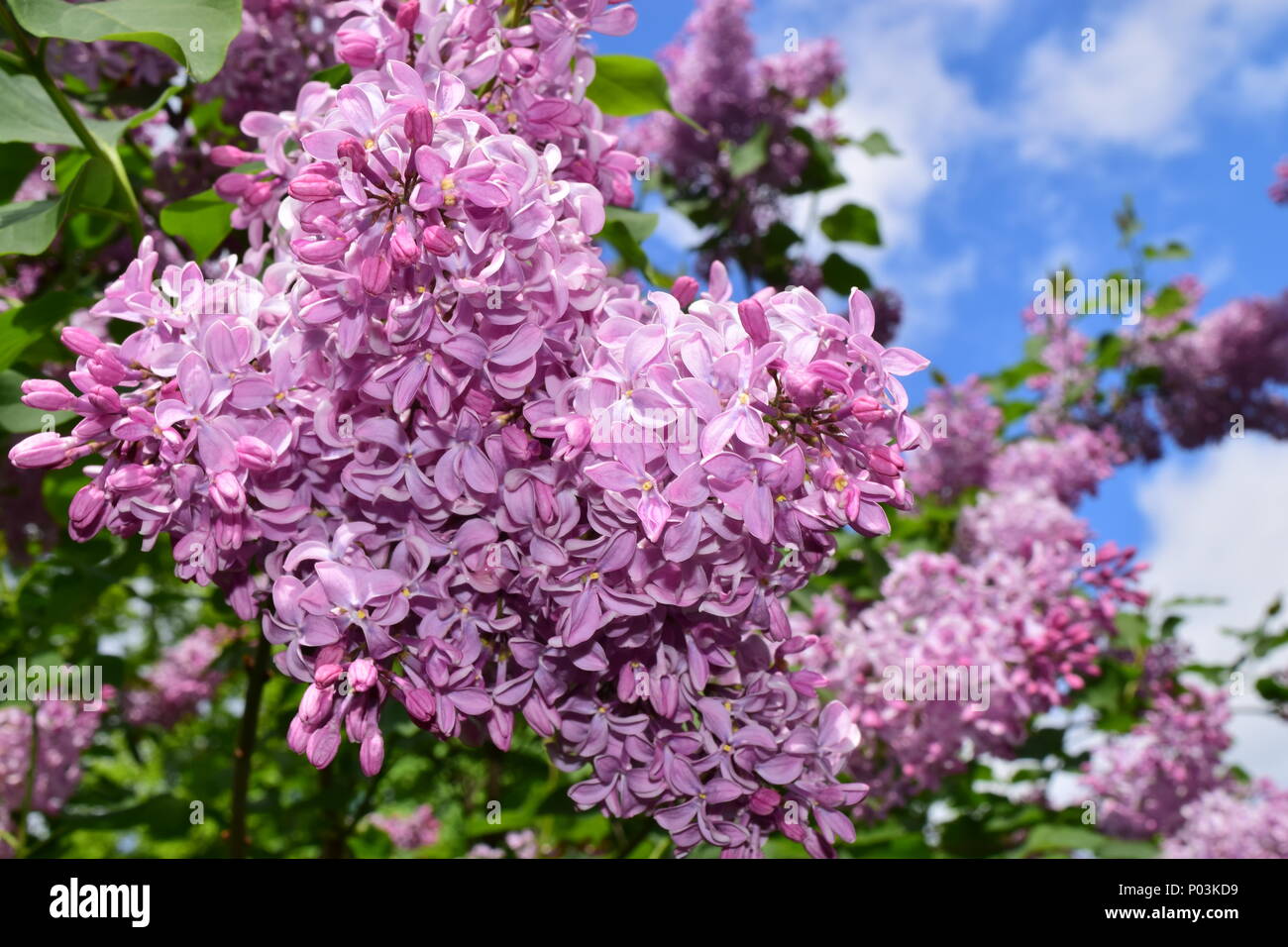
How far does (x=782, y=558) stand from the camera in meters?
1.44

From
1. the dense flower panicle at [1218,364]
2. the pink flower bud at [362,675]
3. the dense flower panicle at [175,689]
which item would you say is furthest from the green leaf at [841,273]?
the dense flower panicle at [175,689]

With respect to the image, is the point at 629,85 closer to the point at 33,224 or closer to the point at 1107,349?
the point at 33,224

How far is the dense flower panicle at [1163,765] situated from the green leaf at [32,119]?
3963mm

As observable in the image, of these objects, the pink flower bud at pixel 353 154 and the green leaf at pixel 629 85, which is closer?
the pink flower bud at pixel 353 154

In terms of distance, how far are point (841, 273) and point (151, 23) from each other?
8.38ft

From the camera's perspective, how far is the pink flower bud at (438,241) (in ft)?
3.85

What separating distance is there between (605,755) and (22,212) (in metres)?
1.21

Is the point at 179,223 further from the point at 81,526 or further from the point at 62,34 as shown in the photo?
the point at 81,526

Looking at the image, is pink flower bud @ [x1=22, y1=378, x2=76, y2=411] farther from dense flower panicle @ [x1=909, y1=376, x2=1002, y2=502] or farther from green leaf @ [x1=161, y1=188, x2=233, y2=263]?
dense flower panicle @ [x1=909, y1=376, x2=1002, y2=502]

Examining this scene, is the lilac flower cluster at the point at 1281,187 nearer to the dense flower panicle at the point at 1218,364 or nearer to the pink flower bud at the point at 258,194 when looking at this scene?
the dense flower panicle at the point at 1218,364

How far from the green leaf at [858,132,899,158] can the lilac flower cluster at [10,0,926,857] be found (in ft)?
8.27

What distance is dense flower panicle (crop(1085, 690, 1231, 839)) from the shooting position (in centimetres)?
412

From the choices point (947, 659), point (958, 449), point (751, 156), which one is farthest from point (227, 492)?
point (958, 449)
